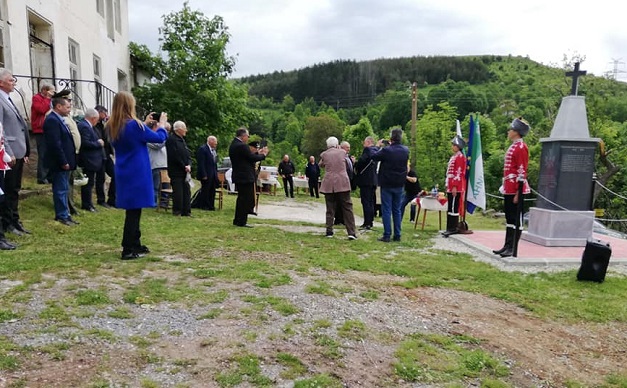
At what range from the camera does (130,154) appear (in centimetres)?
523

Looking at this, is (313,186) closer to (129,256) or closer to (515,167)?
(515,167)

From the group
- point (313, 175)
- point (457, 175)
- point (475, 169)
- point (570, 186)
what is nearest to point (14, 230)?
point (457, 175)

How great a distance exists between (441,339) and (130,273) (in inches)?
130

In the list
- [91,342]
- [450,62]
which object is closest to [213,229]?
[91,342]

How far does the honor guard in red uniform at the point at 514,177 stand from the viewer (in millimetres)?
7051

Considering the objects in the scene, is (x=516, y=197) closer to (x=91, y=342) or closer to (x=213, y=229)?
(x=213, y=229)

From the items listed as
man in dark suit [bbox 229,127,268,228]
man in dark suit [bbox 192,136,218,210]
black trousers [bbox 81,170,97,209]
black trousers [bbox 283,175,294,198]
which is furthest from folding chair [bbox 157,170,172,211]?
black trousers [bbox 283,175,294,198]

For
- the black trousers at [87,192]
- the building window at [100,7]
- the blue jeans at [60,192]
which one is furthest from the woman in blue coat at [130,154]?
the building window at [100,7]

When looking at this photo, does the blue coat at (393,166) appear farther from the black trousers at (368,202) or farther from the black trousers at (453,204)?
the black trousers at (453,204)

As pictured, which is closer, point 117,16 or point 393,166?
point 393,166

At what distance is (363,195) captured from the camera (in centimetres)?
986

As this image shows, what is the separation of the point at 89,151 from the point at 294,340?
6242 mm

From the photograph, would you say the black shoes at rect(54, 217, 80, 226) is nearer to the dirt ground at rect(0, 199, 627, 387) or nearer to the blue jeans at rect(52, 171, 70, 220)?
the blue jeans at rect(52, 171, 70, 220)

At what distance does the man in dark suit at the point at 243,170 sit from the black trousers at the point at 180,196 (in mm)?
1484
